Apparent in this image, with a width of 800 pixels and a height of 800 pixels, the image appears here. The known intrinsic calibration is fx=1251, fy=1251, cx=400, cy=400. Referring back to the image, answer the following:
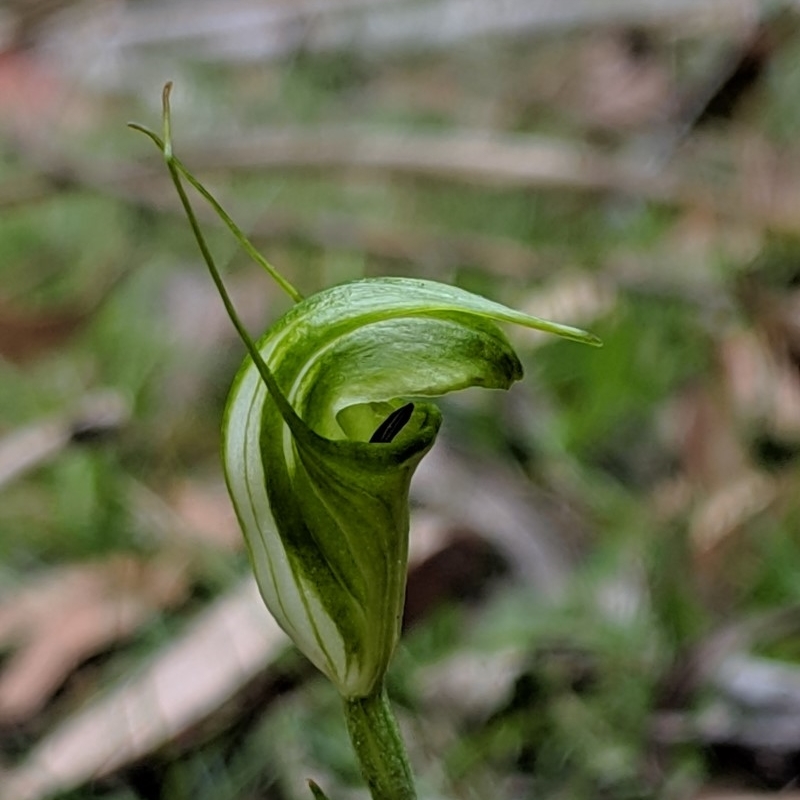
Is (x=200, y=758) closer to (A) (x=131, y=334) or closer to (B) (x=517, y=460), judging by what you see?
(B) (x=517, y=460)

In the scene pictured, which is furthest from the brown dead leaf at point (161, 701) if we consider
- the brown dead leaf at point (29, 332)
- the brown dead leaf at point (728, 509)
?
the brown dead leaf at point (29, 332)

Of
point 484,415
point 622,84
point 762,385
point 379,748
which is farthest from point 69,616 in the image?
point 622,84

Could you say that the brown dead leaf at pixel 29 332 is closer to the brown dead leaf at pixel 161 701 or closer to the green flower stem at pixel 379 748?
the brown dead leaf at pixel 161 701

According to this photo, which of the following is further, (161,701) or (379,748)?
(161,701)

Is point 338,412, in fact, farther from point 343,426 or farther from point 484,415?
point 484,415

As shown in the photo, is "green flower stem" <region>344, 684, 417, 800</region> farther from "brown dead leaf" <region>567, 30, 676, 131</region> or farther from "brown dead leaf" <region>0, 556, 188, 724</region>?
"brown dead leaf" <region>567, 30, 676, 131</region>

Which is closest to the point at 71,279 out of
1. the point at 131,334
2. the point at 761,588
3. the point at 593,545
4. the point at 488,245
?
the point at 131,334
